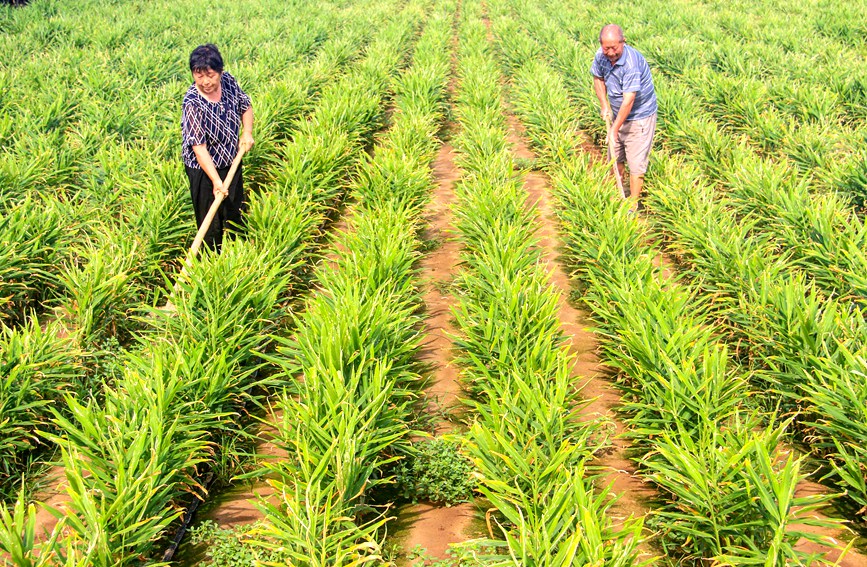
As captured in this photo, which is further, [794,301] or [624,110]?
[624,110]

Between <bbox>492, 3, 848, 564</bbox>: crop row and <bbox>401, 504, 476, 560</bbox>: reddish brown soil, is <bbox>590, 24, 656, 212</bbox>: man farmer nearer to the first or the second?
<bbox>492, 3, 848, 564</bbox>: crop row

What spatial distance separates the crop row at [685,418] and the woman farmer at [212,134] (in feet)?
7.49

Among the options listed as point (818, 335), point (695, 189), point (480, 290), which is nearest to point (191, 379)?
point (480, 290)

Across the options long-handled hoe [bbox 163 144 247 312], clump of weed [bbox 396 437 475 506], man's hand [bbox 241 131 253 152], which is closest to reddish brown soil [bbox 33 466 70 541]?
long-handled hoe [bbox 163 144 247 312]

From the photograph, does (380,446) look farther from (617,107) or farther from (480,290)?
(617,107)

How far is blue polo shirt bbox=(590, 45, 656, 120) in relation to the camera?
534 centimetres

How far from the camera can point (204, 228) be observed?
4.39 m

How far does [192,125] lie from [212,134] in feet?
0.45

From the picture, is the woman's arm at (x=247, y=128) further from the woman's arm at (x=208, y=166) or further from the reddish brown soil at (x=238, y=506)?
the reddish brown soil at (x=238, y=506)

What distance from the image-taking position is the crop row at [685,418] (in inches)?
97.5

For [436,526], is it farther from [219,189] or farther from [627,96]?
[627,96]

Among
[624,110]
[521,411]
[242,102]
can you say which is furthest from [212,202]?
[624,110]

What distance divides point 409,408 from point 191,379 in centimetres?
107

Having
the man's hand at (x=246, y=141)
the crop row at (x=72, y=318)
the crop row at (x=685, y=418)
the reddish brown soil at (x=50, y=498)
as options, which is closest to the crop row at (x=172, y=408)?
the reddish brown soil at (x=50, y=498)
